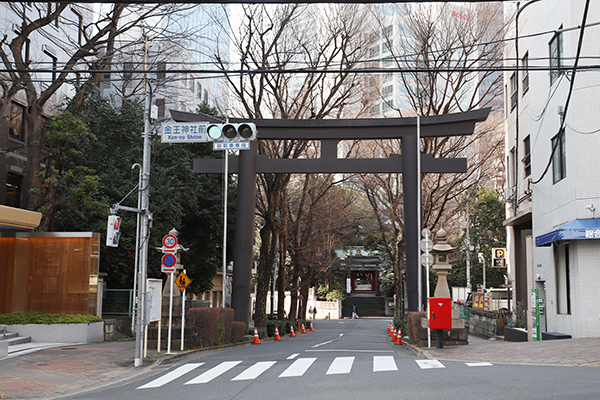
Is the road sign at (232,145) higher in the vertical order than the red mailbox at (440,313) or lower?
higher

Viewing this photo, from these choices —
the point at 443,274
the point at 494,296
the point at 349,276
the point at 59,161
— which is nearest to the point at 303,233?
the point at 494,296

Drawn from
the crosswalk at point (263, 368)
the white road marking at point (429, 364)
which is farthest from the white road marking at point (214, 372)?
the white road marking at point (429, 364)

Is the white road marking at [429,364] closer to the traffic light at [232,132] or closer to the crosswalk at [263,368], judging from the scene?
the crosswalk at [263,368]

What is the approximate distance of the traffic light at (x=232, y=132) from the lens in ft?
47.9

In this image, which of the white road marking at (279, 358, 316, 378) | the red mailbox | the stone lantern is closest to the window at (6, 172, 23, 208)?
the white road marking at (279, 358, 316, 378)

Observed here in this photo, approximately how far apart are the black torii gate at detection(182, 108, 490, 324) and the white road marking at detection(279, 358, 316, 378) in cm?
936

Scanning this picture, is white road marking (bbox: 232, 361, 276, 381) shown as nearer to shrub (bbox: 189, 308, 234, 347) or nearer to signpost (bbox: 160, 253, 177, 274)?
signpost (bbox: 160, 253, 177, 274)

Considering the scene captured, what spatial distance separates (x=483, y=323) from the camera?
1227 inches

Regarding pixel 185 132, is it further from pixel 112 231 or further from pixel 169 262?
pixel 169 262

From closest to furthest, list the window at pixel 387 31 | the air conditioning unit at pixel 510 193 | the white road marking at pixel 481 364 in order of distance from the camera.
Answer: the white road marking at pixel 481 364
the window at pixel 387 31
the air conditioning unit at pixel 510 193

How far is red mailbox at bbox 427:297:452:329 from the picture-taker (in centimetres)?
1752

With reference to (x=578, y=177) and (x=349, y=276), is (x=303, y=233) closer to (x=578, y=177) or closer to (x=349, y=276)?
(x=578, y=177)

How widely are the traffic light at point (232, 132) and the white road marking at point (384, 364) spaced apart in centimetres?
611

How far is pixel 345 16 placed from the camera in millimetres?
28344
